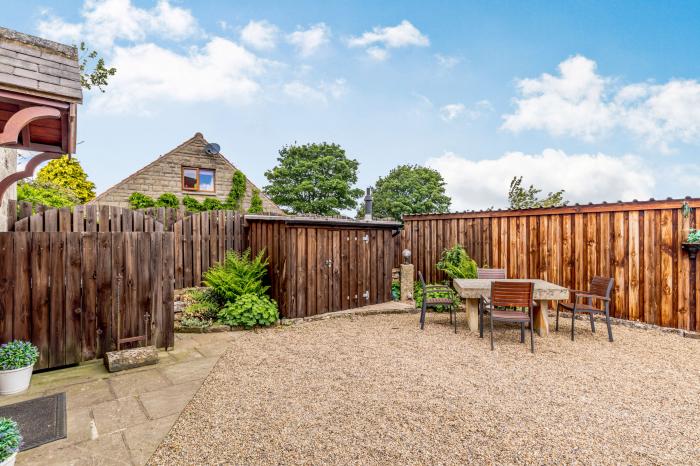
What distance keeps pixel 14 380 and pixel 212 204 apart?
10.3 meters

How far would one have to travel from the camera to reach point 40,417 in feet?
8.96

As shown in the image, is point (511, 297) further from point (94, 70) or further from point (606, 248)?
point (94, 70)

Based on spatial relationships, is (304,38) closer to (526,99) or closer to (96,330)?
(526,99)

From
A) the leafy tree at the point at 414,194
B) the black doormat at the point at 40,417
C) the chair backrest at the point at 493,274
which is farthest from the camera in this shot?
the leafy tree at the point at 414,194

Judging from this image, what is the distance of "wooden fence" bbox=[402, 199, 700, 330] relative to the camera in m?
5.45

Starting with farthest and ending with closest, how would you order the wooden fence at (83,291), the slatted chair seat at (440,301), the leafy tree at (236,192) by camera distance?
the leafy tree at (236,192) → the slatted chair seat at (440,301) → the wooden fence at (83,291)

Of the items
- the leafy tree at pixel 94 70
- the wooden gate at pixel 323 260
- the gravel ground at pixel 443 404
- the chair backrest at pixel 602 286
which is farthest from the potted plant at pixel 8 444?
the leafy tree at pixel 94 70

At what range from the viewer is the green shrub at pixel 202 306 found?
5.82 m

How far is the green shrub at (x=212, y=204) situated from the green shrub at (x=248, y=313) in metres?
7.97

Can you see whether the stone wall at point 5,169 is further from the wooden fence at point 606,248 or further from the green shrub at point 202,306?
the wooden fence at point 606,248

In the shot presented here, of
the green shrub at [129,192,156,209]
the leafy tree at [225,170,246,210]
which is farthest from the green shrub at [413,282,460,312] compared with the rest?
the green shrub at [129,192,156,209]

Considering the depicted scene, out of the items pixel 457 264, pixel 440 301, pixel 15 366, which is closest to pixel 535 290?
pixel 440 301

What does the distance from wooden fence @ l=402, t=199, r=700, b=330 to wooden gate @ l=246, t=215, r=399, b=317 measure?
6.18ft

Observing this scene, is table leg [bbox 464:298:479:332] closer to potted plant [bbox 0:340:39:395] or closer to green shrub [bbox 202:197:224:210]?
potted plant [bbox 0:340:39:395]
